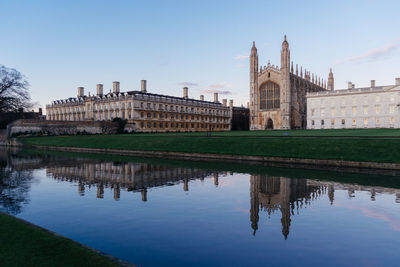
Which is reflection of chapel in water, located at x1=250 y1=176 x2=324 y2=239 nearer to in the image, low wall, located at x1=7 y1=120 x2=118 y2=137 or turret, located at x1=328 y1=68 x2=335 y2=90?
low wall, located at x1=7 y1=120 x2=118 y2=137

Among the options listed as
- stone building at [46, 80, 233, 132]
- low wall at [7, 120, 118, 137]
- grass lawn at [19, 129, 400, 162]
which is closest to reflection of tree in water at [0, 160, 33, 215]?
grass lawn at [19, 129, 400, 162]

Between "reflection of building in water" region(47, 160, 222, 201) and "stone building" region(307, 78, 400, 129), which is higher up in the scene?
"stone building" region(307, 78, 400, 129)

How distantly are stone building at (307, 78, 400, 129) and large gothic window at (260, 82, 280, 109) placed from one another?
27.3 feet

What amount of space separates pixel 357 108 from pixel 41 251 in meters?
71.7

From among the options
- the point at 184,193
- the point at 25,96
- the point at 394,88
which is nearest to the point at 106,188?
the point at 184,193

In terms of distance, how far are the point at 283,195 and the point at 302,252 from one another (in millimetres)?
5501

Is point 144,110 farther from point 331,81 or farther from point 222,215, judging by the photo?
point 331,81

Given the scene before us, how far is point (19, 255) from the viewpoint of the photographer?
534cm

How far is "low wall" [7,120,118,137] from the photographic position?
→ 52969 mm

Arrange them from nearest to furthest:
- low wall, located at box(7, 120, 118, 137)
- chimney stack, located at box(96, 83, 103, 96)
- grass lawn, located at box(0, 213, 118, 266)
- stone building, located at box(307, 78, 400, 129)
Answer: grass lawn, located at box(0, 213, 118, 266) → low wall, located at box(7, 120, 118, 137) → stone building, located at box(307, 78, 400, 129) → chimney stack, located at box(96, 83, 103, 96)

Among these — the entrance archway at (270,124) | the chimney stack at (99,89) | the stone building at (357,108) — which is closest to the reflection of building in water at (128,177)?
the stone building at (357,108)

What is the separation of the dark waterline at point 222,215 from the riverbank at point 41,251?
0.85 m

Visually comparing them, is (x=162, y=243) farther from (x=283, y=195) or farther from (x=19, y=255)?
(x=283, y=195)

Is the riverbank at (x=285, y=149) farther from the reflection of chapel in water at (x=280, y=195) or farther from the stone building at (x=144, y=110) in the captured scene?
the stone building at (x=144, y=110)
